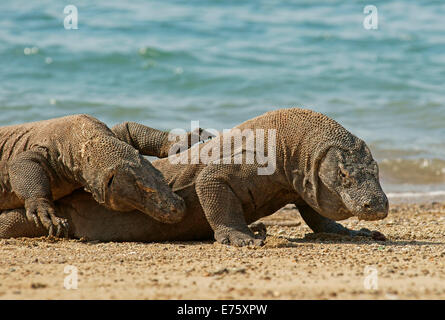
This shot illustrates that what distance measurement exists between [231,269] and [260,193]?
5.00 ft

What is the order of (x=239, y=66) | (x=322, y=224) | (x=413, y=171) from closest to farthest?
1. (x=322, y=224)
2. (x=413, y=171)
3. (x=239, y=66)

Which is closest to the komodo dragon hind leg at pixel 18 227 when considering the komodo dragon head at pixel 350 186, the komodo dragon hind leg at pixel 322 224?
the komodo dragon hind leg at pixel 322 224

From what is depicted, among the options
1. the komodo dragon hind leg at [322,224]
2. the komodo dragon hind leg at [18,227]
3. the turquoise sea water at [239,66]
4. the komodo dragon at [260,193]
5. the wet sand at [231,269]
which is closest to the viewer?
the wet sand at [231,269]

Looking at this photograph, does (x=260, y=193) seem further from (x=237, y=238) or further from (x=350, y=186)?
(x=350, y=186)

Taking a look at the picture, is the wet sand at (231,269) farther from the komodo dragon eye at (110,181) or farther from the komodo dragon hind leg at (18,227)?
the komodo dragon eye at (110,181)

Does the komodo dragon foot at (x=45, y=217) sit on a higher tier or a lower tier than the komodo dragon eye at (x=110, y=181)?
lower

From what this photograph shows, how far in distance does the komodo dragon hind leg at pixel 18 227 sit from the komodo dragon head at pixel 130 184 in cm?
93

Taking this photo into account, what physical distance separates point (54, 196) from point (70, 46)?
16.0 m

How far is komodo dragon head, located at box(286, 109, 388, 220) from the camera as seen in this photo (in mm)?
7004

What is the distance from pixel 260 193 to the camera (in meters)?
7.58

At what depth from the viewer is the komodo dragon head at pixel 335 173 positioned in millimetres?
7004

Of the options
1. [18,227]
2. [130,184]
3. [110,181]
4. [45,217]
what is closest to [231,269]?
[130,184]

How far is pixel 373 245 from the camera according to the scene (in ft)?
24.7
